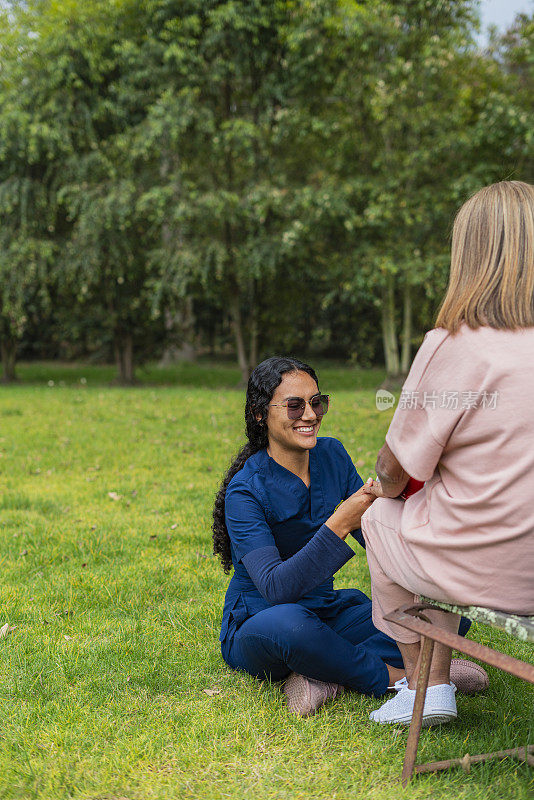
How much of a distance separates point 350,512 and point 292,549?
615 mm

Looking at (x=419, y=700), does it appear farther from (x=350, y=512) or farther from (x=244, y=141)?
(x=244, y=141)

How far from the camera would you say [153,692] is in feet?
10.5

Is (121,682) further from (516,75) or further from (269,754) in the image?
(516,75)

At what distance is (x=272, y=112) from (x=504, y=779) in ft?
51.7

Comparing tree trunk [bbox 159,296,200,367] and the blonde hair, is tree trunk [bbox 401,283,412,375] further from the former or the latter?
the blonde hair

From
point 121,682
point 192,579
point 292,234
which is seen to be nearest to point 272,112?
point 292,234

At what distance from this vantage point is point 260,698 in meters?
3.07

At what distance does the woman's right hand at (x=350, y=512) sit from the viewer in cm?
255

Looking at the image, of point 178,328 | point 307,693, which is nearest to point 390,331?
point 178,328

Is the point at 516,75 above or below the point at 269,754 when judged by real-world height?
above

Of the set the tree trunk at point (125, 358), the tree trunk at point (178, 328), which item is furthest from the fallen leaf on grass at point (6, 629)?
the tree trunk at point (125, 358)

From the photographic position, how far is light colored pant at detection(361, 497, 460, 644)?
2.32 meters

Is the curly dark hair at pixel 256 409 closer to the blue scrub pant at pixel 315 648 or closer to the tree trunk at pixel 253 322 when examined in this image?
the blue scrub pant at pixel 315 648

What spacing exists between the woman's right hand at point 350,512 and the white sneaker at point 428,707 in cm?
62
